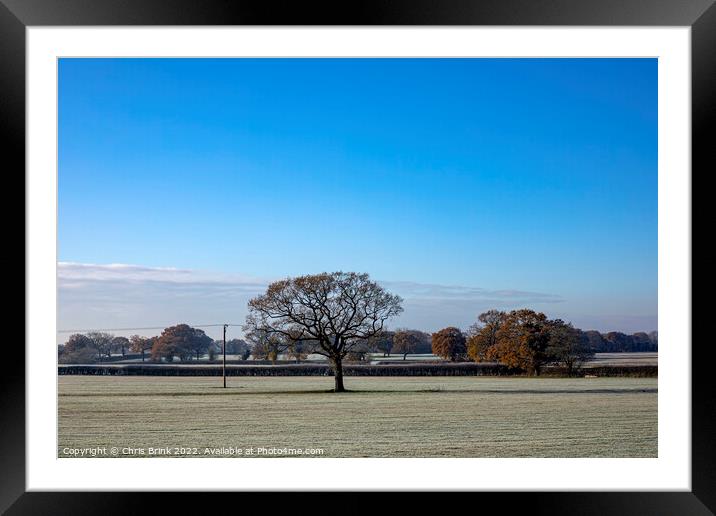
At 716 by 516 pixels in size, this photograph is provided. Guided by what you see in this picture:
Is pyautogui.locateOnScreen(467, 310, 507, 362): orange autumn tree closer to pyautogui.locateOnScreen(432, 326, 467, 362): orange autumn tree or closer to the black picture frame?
pyautogui.locateOnScreen(432, 326, 467, 362): orange autumn tree

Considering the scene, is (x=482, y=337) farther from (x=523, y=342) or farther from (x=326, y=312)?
(x=326, y=312)

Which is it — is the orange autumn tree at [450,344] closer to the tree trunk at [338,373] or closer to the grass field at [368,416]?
the grass field at [368,416]

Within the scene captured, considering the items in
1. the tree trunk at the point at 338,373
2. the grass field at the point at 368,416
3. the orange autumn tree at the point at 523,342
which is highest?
the orange autumn tree at the point at 523,342

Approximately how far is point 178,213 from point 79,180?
191cm

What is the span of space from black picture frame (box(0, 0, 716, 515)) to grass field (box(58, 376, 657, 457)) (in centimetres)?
394

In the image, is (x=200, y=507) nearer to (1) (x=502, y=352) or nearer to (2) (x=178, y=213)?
(1) (x=502, y=352)

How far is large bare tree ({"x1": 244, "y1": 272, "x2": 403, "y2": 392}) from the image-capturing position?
440 inches

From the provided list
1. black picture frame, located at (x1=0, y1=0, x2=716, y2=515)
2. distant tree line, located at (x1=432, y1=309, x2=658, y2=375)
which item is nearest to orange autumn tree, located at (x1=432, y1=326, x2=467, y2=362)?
distant tree line, located at (x1=432, y1=309, x2=658, y2=375)
